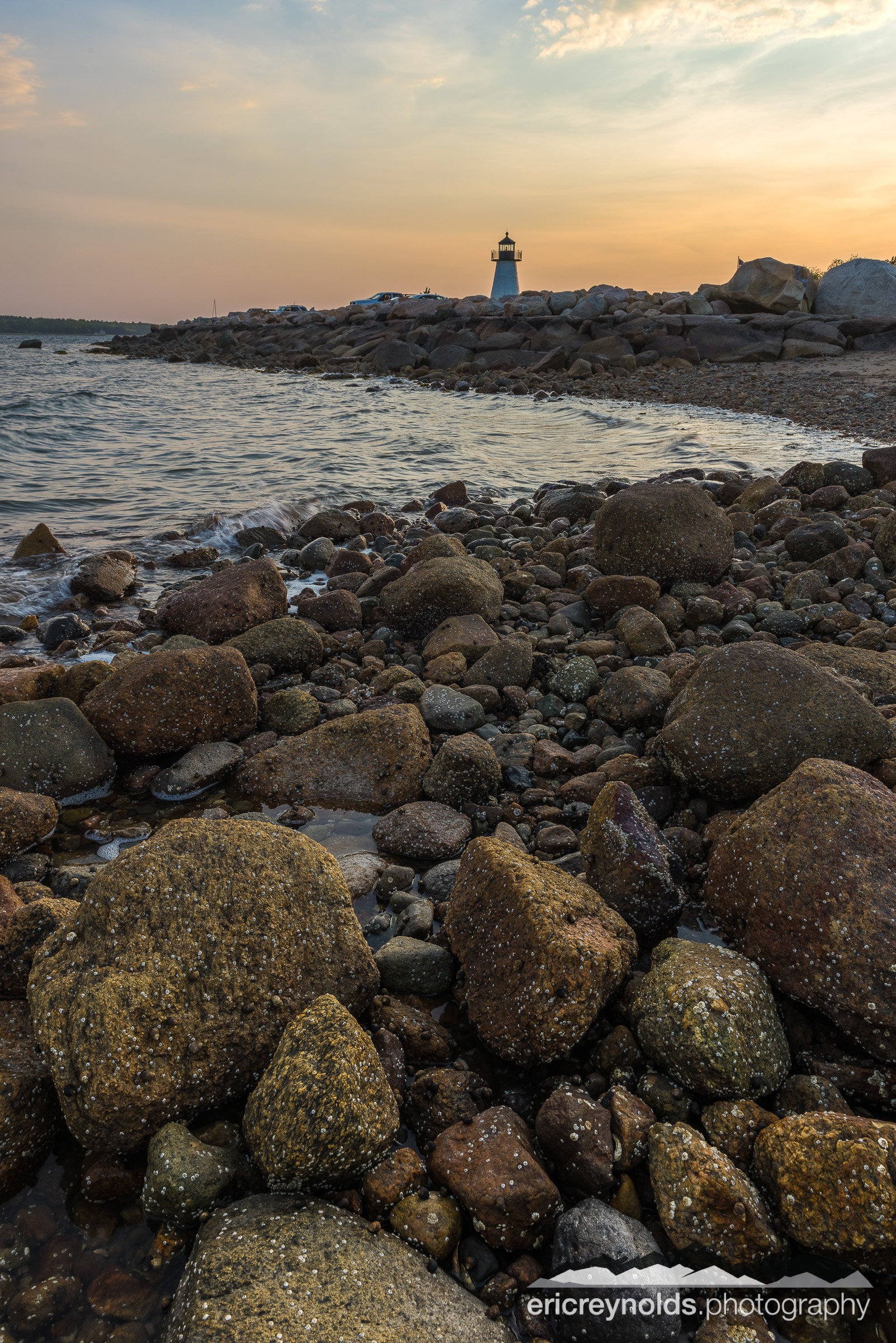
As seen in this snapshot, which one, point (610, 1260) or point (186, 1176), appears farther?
point (186, 1176)

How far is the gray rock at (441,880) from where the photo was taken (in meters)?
3.05

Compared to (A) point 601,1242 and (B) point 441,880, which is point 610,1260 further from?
(B) point 441,880

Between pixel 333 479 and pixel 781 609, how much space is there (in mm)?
8727

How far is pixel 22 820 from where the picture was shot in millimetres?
3334

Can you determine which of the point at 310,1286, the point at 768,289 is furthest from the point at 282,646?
the point at 768,289

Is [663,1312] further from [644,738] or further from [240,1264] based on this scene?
[644,738]

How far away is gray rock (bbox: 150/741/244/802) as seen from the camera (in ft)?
12.6

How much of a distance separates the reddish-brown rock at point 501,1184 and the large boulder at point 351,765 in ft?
5.97

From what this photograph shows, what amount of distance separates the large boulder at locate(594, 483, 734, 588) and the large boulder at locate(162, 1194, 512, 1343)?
5083 millimetres

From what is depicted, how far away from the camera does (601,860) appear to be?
2832 millimetres

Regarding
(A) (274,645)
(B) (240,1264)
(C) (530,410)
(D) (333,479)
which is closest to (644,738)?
(A) (274,645)

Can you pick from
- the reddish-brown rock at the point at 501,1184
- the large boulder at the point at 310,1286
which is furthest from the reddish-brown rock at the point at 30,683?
the reddish-brown rock at the point at 501,1184

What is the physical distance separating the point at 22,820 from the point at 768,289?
1416 inches

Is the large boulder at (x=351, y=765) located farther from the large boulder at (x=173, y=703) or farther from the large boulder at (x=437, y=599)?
the large boulder at (x=437, y=599)
